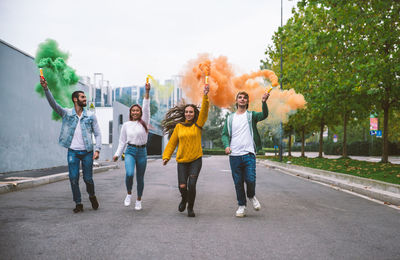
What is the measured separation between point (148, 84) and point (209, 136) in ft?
199

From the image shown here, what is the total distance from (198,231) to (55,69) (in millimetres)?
12606

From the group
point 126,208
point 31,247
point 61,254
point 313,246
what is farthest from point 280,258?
point 126,208

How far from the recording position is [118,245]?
4.02 meters

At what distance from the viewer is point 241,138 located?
227 inches

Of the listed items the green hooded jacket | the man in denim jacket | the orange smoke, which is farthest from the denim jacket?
the orange smoke

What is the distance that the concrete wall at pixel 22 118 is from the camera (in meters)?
14.2

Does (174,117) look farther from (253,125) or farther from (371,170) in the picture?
(371,170)

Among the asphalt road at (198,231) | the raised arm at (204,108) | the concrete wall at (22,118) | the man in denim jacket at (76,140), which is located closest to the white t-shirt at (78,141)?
the man in denim jacket at (76,140)

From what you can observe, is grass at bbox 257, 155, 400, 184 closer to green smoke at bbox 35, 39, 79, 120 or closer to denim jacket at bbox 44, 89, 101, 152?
denim jacket at bbox 44, 89, 101, 152

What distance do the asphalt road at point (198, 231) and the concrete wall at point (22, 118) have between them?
7920 mm

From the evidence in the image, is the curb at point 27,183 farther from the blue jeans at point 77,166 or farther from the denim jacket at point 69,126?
the denim jacket at point 69,126

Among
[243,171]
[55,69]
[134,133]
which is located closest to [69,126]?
[134,133]

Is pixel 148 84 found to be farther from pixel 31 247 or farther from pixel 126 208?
pixel 31 247

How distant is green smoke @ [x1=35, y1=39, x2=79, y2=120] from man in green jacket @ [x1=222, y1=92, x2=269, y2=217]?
36.1 ft
